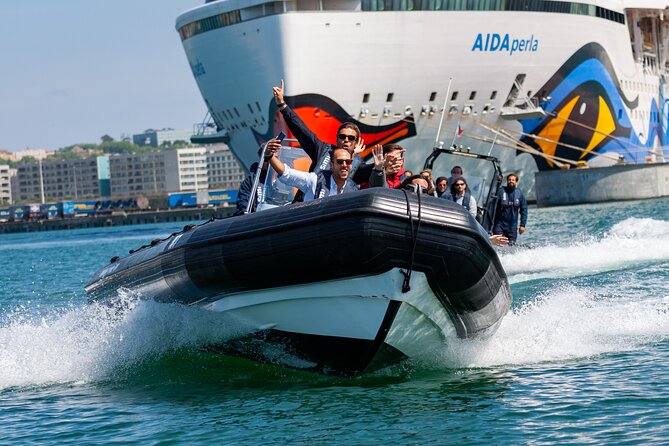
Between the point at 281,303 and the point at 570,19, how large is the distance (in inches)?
1530

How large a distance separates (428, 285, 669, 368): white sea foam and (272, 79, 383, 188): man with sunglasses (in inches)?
63.4

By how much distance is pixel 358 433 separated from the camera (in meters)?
7.68

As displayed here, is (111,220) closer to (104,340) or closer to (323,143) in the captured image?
(104,340)

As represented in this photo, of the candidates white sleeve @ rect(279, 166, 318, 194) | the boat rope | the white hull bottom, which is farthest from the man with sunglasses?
the white hull bottom

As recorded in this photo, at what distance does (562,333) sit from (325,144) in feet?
9.86

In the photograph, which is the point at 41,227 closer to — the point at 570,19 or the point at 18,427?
the point at 570,19

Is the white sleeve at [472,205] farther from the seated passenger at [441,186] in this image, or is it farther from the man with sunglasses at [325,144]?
the man with sunglasses at [325,144]

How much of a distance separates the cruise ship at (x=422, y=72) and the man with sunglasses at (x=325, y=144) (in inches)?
909

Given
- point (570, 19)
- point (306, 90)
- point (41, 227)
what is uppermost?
point (570, 19)

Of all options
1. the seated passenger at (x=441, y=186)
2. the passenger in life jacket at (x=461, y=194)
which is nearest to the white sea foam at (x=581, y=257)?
the passenger in life jacket at (x=461, y=194)

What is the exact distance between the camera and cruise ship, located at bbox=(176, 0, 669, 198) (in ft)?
124

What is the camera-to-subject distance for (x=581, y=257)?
2048 cm

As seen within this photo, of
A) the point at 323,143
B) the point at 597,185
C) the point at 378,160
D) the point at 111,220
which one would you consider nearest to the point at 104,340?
the point at 323,143

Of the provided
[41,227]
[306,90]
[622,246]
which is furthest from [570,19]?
[41,227]
